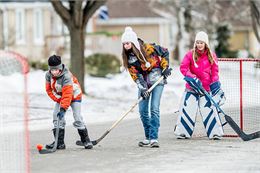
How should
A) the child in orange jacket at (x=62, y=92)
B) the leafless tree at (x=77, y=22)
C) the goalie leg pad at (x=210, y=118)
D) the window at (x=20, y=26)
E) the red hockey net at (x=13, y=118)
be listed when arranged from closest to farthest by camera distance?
the red hockey net at (x=13, y=118) < the child in orange jacket at (x=62, y=92) < the goalie leg pad at (x=210, y=118) < the leafless tree at (x=77, y=22) < the window at (x=20, y=26)

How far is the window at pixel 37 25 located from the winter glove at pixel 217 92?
3166cm

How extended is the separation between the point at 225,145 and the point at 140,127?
3.13 metres

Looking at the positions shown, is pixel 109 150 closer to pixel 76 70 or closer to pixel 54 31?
pixel 76 70

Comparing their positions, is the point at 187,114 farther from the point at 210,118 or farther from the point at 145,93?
the point at 145,93

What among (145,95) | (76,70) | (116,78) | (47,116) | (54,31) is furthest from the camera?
(54,31)

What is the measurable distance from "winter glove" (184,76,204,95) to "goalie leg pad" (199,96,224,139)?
0.62 feet

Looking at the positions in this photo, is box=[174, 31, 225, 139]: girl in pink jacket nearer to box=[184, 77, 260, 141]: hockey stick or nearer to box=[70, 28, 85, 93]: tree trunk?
box=[184, 77, 260, 141]: hockey stick

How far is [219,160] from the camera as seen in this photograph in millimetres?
10906

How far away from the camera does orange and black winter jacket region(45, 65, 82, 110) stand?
1177 cm

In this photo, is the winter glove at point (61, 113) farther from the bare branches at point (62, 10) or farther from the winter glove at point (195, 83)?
the bare branches at point (62, 10)

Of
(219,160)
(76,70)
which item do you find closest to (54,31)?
(76,70)

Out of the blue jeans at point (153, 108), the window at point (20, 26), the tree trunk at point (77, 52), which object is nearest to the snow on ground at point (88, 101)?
the tree trunk at point (77, 52)

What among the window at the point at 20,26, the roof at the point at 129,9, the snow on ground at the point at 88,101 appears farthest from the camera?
the roof at the point at 129,9

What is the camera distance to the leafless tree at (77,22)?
891 inches
